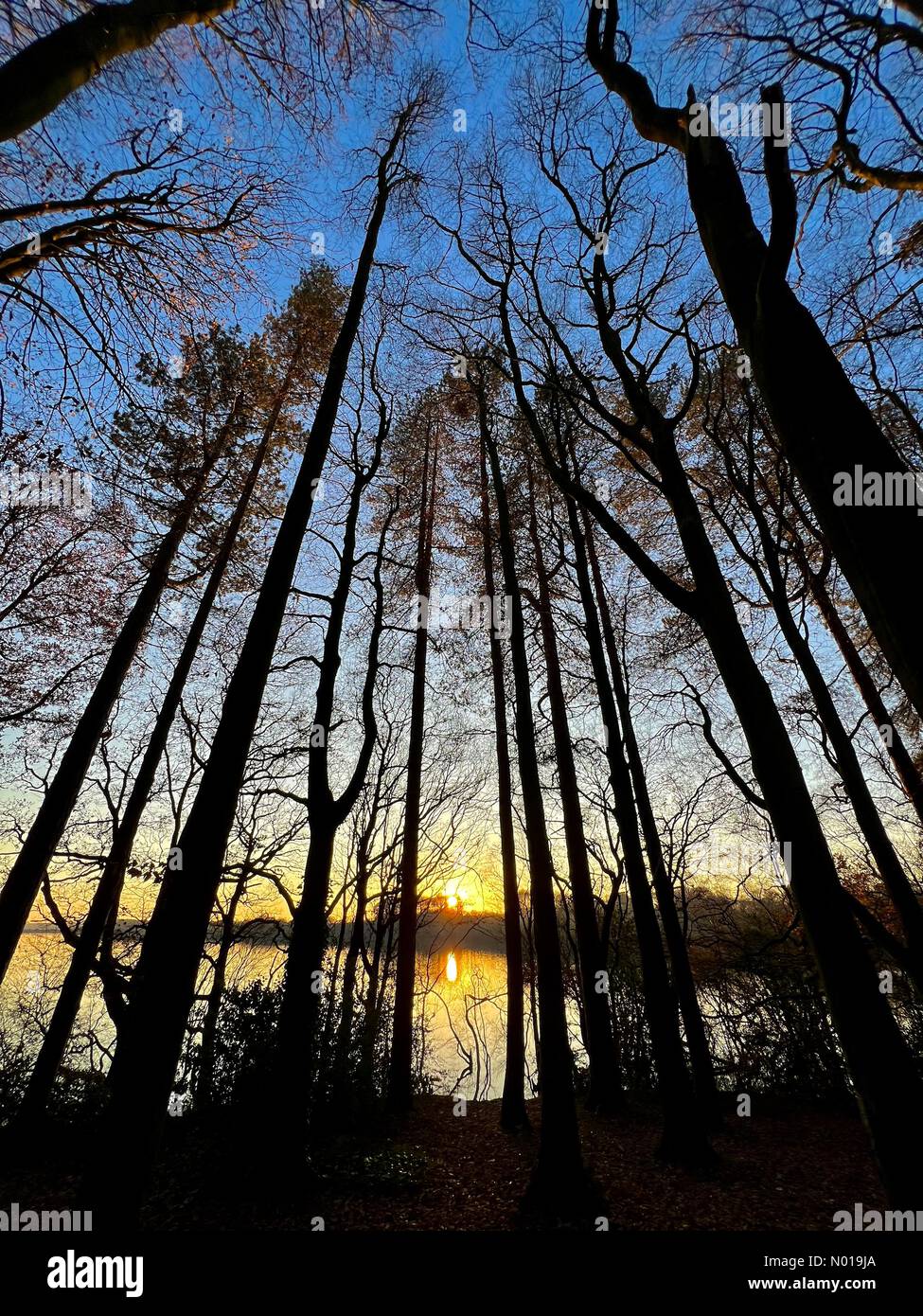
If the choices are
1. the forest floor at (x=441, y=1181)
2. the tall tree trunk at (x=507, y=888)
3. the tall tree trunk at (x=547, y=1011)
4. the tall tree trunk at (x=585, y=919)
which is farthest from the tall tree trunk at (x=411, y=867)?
the tall tree trunk at (x=547, y=1011)

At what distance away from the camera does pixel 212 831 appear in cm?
241

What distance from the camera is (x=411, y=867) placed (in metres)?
8.55

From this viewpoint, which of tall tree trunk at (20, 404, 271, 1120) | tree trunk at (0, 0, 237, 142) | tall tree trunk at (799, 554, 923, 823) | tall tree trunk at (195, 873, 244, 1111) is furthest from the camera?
tall tree trunk at (195, 873, 244, 1111)

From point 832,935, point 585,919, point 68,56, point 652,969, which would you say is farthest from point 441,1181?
point 68,56

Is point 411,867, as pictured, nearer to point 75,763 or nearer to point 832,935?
point 75,763

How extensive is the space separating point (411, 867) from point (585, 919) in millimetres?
3286

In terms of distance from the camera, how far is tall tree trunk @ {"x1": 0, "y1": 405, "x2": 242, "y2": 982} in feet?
17.9

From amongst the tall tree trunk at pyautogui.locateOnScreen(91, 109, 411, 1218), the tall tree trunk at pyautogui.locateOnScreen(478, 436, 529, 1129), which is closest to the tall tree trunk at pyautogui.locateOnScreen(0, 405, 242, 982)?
the tall tree trunk at pyautogui.locateOnScreen(91, 109, 411, 1218)

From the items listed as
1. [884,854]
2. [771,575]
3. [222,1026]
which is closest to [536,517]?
[771,575]

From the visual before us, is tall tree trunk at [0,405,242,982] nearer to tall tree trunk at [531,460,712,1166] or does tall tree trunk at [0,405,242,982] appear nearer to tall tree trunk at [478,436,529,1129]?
tall tree trunk at [478,436,529,1129]

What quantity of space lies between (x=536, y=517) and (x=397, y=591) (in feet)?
10.1

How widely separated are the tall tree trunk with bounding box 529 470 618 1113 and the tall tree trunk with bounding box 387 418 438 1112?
2516 millimetres

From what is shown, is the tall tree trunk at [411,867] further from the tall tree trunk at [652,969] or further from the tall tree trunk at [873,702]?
the tall tree trunk at [873,702]
